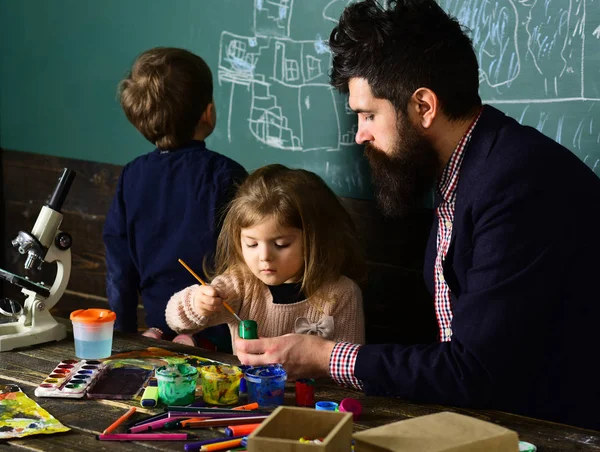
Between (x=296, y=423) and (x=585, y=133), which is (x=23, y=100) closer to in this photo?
(x=585, y=133)

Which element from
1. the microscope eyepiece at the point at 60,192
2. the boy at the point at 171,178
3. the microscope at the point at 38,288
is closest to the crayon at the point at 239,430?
the microscope at the point at 38,288

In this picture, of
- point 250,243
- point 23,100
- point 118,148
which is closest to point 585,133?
point 250,243

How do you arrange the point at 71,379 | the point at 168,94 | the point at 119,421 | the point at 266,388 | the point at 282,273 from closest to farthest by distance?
1. the point at 119,421
2. the point at 266,388
3. the point at 71,379
4. the point at 282,273
5. the point at 168,94

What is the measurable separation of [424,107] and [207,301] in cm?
80

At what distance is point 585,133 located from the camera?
8.64 feet

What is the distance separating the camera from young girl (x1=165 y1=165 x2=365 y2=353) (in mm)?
2506

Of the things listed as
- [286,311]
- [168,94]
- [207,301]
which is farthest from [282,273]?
[168,94]

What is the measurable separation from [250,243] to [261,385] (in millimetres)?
719

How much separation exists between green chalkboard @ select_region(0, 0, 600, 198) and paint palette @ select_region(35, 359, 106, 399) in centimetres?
133

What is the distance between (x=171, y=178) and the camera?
9.75 ft

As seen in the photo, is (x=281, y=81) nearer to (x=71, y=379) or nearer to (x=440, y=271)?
(x=440, y=271)

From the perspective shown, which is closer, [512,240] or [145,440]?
[145,440]

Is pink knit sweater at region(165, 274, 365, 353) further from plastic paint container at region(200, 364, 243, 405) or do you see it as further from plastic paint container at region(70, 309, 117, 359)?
plastic paint container at region(200, 364, 243, 405)

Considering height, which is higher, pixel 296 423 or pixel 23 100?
pixel 23 100
